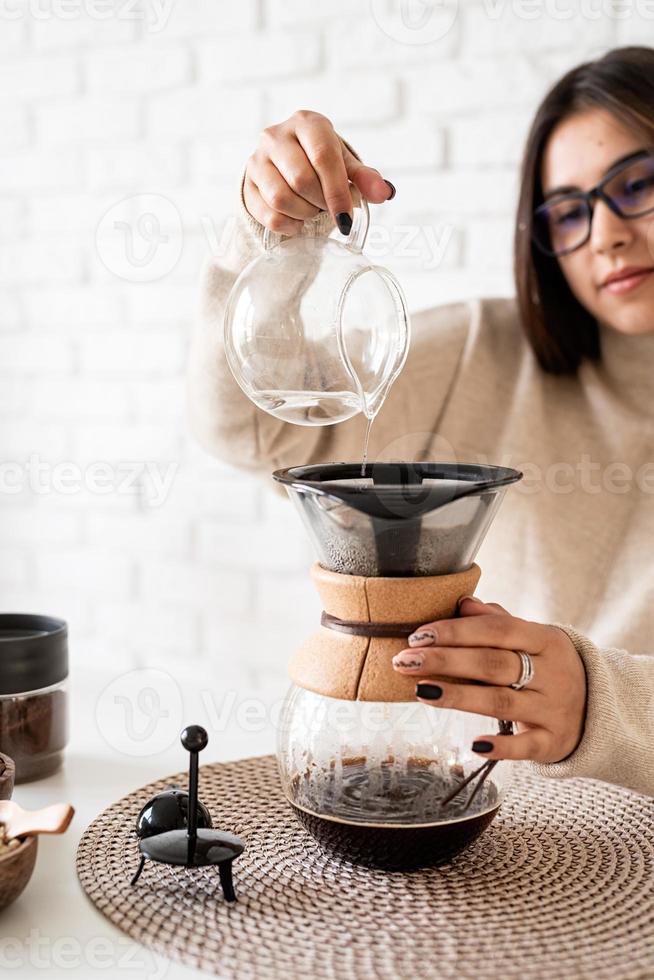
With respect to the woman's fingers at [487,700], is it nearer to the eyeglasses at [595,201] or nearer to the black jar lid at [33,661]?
the black jar lid at [33,661]

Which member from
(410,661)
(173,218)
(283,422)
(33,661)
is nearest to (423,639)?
(410,661)

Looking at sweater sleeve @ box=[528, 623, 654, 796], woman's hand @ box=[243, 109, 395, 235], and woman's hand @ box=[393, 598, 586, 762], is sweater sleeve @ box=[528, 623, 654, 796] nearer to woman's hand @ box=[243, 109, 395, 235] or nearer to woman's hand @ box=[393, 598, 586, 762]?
woman's hand @ box=[393, 598, 586, 762]

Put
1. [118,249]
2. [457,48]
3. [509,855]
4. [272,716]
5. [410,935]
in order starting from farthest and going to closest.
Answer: [118,249], [457,48], [272,716], [509,855], [410,935]

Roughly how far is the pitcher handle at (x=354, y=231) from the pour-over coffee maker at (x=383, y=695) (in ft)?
0.58

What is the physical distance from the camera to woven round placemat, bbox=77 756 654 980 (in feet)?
1.87

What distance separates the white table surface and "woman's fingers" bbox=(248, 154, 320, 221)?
0.48m

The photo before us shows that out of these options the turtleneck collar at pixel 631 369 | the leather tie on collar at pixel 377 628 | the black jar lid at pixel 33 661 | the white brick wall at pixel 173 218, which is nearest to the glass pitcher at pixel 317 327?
the leather tie on collar at pixel 377 628

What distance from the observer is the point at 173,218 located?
1607mm

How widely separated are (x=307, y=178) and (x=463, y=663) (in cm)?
37

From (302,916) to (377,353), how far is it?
0.37 metres

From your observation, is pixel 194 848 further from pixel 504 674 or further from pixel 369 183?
pixel 369 183

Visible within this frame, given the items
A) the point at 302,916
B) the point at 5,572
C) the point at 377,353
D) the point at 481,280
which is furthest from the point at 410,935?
the point at 5,572

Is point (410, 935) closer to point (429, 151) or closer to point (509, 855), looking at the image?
point (509, 855)

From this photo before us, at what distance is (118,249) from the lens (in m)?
1.65
